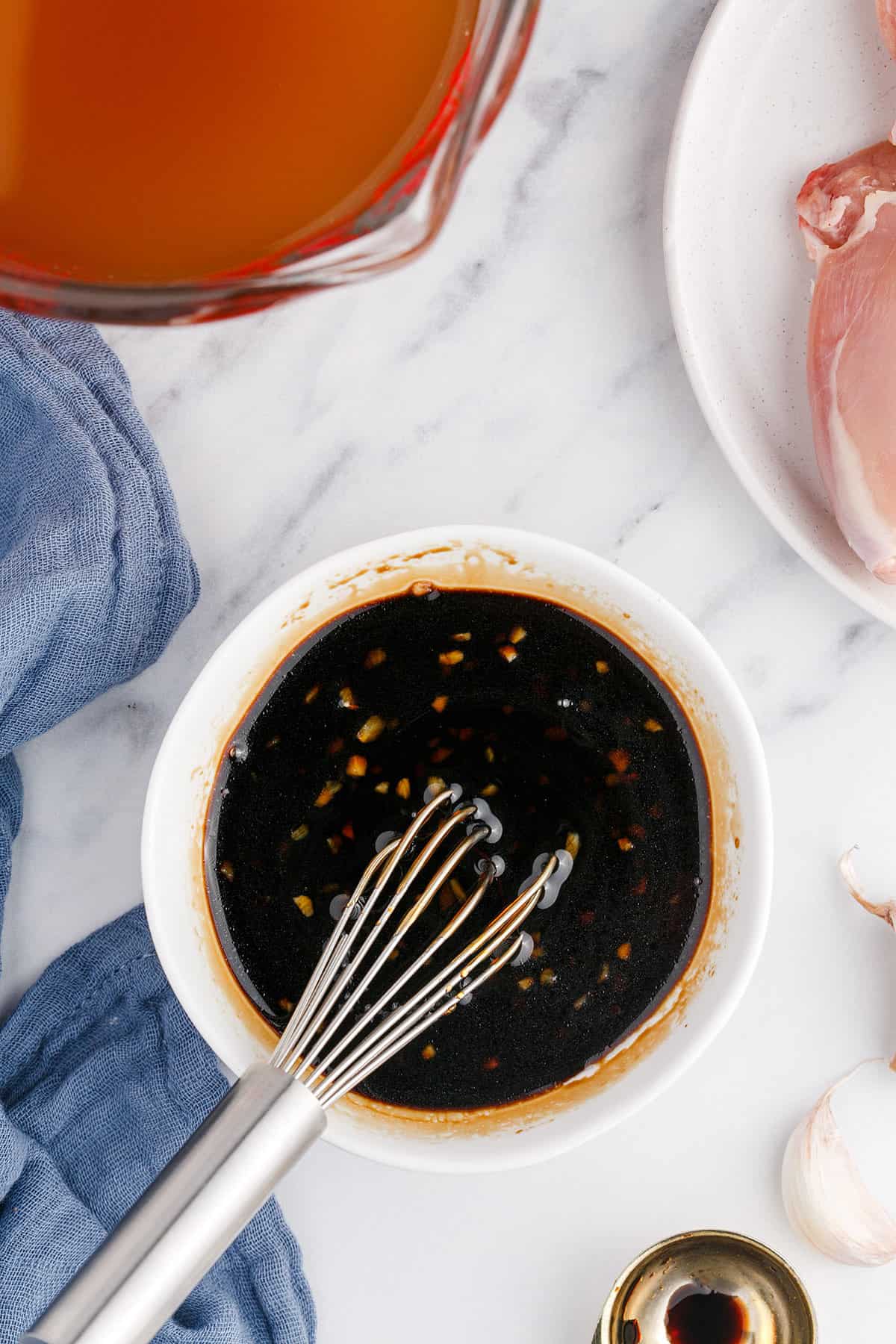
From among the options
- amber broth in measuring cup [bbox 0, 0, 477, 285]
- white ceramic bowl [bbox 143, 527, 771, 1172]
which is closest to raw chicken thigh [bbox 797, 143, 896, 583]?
→ white ceramic bowl [bbox 143, 527, 771, 1172]

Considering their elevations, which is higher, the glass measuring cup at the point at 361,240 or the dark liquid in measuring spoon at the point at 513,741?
the glass measuring cup at the point at 361,240

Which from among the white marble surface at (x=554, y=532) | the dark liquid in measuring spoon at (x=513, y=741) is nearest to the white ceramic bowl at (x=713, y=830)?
the dark liquid in measuring spoon at (x=513, y=741)

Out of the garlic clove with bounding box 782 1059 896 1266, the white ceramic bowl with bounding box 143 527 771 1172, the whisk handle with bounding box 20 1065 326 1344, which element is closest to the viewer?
the whisk handle with bounding box 20 1065 326 1344

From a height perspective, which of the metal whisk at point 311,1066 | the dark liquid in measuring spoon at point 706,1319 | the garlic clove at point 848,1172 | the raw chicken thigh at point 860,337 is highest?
the raw chicken thigh at point 860,337

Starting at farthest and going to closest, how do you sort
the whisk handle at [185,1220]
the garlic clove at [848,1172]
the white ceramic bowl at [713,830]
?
the garlic clove at [848,1172] → the white ceramic bowl at [713,830] → the whisk handle at [185,1220]

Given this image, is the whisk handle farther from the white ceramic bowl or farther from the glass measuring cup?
the glass measuring cup

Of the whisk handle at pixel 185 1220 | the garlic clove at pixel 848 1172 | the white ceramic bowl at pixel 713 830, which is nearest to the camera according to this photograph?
the whisk handle at pixel 185 1220

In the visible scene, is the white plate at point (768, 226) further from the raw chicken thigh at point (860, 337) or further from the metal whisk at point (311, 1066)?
the metal whisk at point (311, 1066)
